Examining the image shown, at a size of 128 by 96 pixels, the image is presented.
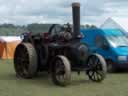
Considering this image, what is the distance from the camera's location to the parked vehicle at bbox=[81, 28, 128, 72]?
1667 centimetres

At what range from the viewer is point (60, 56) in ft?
39.7

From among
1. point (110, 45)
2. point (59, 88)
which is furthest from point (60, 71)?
point (110, 45)

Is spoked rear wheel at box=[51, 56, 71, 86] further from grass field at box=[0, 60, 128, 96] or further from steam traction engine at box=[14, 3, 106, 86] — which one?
grass field at box=[0, 60, 128, 96]

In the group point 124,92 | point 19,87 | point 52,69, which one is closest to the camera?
point 124,92

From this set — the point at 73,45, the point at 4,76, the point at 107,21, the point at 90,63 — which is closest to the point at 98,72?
the point at 90,63

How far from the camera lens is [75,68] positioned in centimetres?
1272

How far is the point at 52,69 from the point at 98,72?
1.55 m

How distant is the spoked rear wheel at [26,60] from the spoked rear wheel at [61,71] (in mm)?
1284

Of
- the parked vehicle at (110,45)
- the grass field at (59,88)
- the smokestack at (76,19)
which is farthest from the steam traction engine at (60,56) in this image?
the parked vehicle at (110,45)

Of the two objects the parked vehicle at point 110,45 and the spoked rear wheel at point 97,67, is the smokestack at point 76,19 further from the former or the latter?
the parked vehicle at point 110,45

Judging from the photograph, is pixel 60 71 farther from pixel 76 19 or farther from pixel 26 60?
pixel 26 60

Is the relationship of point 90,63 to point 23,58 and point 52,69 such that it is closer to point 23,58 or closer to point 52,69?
point 52,69

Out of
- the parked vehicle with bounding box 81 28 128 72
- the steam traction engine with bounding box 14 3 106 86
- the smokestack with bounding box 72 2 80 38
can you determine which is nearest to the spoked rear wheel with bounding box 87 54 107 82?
the steam traction engine with bounding box 14 3 106 86

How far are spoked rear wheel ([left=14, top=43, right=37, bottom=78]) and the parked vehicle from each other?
3.16 m
